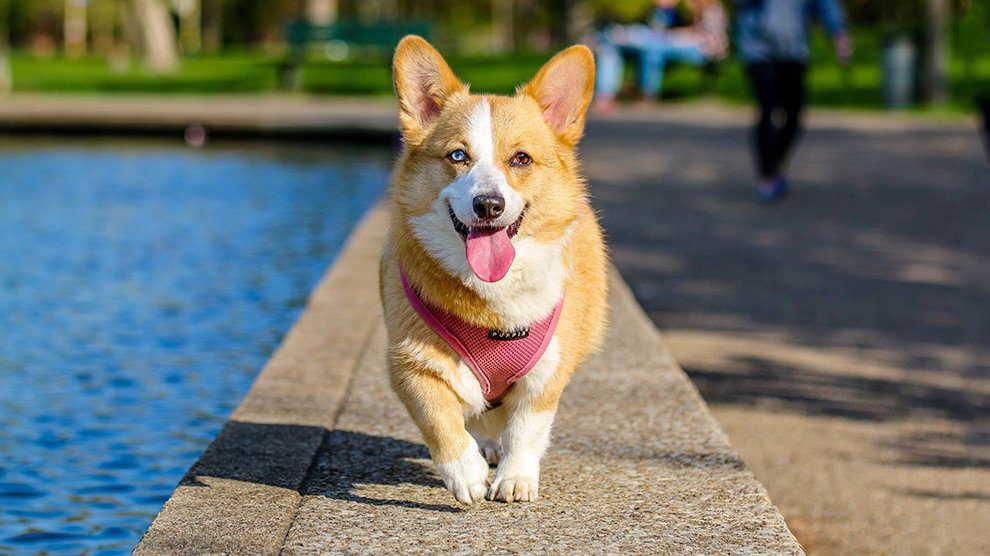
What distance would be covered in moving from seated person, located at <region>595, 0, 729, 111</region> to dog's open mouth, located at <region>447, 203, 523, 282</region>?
20.3 meters

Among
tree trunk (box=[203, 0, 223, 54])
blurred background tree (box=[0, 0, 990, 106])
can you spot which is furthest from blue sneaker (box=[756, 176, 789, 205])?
tree trunk (box=[203, 0, 223, 54])

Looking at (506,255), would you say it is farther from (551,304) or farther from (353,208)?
(353,208)

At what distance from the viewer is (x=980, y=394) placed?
671cm

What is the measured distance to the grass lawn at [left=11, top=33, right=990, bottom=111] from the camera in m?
26.0

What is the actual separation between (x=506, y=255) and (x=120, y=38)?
9045 cm

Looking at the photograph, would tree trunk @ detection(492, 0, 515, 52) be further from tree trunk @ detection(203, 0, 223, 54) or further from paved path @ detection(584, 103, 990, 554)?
paved path @ detection(584, 103, 990, 554)

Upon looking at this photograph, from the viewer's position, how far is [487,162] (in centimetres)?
401

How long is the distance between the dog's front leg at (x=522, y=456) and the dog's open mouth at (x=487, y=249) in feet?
1.38

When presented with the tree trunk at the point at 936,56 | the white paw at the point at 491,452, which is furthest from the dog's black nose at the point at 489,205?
the tree trunk at the point at 936,56

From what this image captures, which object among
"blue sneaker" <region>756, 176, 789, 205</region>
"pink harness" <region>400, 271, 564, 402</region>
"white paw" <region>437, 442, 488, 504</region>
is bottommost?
"blue sneaker" <region>756, 176, 789, 205</region>

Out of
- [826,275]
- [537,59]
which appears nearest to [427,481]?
[826,275]

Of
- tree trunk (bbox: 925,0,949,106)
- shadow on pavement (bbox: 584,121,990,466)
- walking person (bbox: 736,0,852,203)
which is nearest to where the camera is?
shadow on pavement (bbox: 584,121,990,466)

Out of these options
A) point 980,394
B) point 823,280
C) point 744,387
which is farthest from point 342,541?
point 823,280

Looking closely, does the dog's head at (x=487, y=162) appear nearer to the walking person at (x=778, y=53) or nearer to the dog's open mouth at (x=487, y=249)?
the dog's open mouth at (x=487, y=249)
